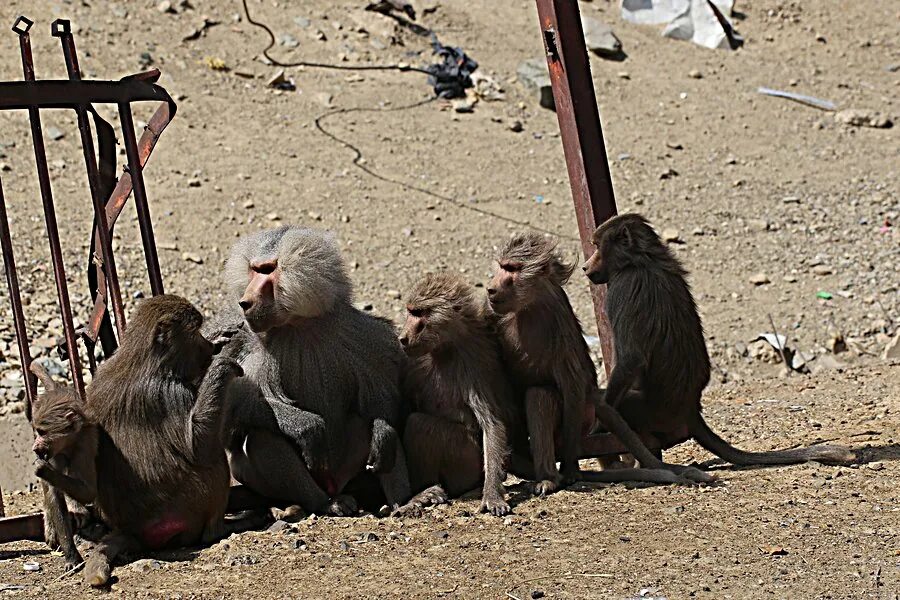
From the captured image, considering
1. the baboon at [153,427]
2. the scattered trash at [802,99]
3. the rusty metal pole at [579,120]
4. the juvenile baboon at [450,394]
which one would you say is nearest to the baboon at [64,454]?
the baboon at [153,427]

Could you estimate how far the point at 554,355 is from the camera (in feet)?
19.4

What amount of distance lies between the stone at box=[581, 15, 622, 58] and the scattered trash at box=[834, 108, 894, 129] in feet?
9.31

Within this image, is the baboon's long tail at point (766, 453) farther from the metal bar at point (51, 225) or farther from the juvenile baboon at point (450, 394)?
the metal bar at point (51, 225)

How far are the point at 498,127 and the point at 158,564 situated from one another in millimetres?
9410

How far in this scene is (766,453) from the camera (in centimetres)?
623

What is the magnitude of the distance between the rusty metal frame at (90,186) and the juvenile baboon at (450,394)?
1.25 meters

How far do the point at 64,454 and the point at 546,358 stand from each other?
2.30 m

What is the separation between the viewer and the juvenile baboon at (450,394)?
18.7 feet

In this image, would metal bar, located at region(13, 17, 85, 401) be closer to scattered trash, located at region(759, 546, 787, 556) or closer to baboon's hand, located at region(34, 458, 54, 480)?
baboon's hand, located at region(34, 458, 54, 480)

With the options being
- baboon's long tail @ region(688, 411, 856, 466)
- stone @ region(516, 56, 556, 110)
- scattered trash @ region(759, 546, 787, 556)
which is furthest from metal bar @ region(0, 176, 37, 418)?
stone @ region(516, 56, 556, 110)

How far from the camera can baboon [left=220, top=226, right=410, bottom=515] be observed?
545 centimetres

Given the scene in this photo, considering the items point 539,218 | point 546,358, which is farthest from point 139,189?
point 539,218

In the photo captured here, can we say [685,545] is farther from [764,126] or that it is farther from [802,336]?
[764,126]

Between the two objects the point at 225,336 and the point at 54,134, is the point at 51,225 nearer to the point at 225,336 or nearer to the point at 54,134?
the point at 225,336
